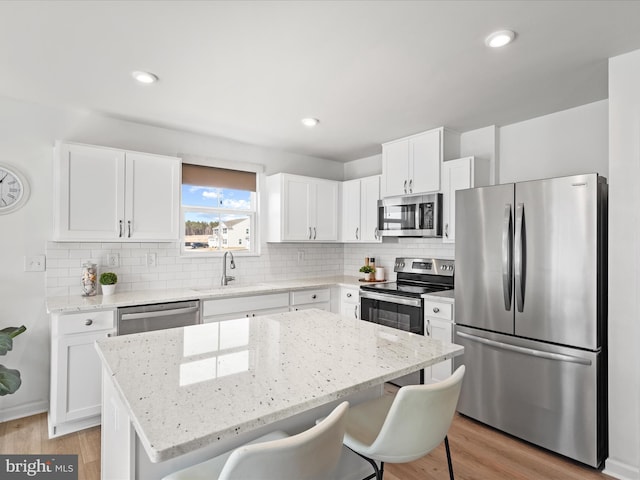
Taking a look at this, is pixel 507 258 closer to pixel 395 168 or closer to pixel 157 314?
pixel 395 168

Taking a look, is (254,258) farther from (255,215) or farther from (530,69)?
(530,69)

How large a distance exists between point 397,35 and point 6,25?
2.01m

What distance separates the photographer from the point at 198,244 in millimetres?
3881

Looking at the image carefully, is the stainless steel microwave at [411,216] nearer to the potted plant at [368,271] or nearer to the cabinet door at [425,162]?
the cabinet door at [425,162]

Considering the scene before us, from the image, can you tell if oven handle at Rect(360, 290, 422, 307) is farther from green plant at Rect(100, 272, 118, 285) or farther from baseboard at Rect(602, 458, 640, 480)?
green plant at Rect(100, 272, 118, 285)

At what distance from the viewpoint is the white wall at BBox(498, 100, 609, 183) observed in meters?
2.89

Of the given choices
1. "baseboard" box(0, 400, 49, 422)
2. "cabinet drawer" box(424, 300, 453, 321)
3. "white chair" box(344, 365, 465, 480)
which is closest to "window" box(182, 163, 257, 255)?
"baseboard" box(0, 400, 49, 422)

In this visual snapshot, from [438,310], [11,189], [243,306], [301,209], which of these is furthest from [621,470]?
[11,189]

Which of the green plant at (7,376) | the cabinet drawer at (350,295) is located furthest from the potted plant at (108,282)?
the cabinet drawer at (350,295)

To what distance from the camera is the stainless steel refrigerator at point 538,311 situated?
2.27 m

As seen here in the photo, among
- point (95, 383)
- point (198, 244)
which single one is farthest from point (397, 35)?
point (95, 383)

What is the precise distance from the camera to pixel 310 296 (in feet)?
13.0

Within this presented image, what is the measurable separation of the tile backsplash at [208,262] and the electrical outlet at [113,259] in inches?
0.7

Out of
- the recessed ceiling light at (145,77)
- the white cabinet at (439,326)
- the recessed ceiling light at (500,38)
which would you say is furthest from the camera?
the white cabinet at (439,326)
